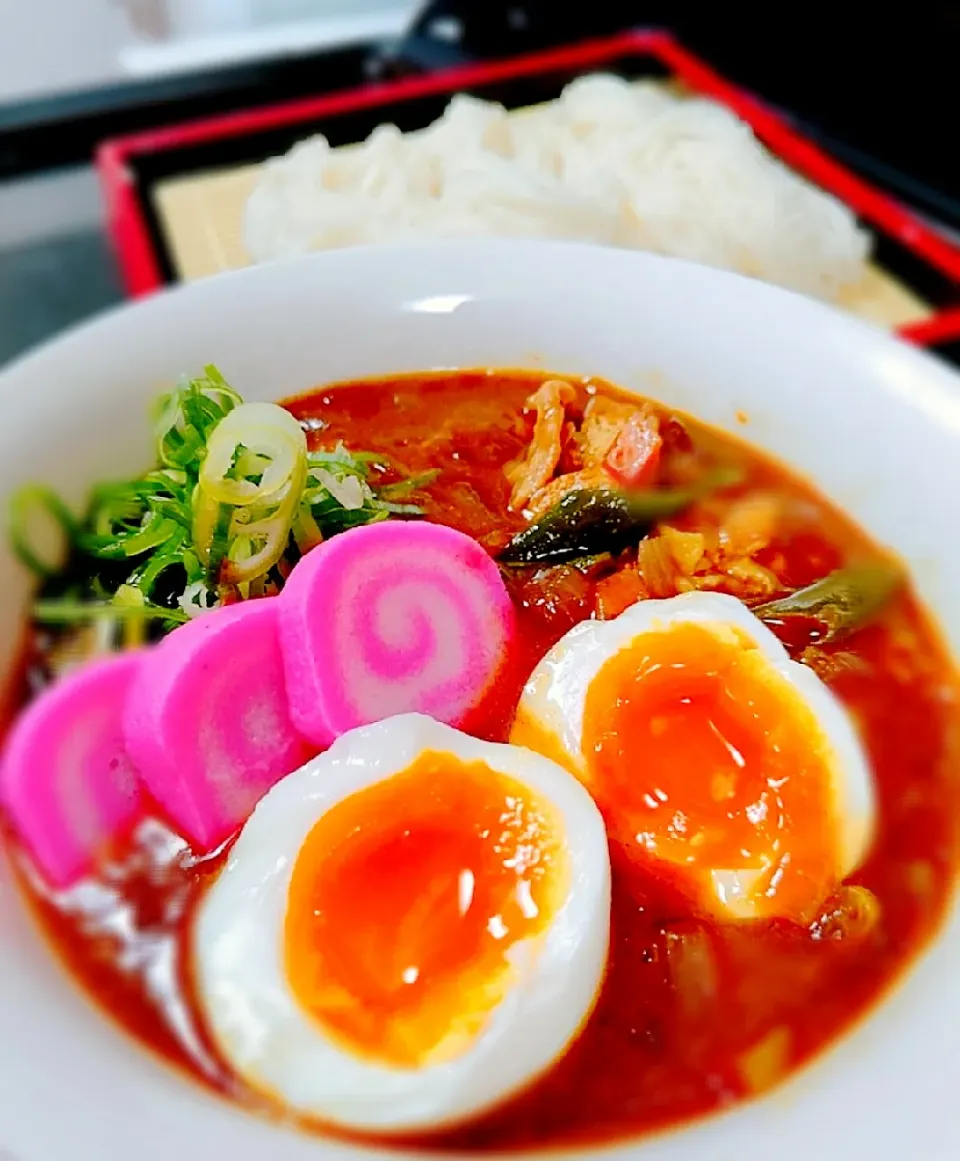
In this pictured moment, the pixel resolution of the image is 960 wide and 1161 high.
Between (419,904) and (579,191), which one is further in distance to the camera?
(579,191)

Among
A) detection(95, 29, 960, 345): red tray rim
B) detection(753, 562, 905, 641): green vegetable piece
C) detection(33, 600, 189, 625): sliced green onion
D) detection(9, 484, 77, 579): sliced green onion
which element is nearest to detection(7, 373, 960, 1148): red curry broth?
detection(753, 562, 905, 641): green vegetable piece

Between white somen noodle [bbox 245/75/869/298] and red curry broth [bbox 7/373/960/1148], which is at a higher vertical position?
white somen noodle [bbox 245/75/869/298]

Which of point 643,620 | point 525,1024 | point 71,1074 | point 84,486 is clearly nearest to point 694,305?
point 643,620

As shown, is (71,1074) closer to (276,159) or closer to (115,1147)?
(115,1147)

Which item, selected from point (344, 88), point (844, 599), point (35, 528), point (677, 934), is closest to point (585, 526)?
point (844, 599)

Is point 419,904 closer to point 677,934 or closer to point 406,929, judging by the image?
point 406,929

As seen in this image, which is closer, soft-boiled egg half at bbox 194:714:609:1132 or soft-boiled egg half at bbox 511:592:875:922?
soft-boiled egg half at bbox 194:714:609:1132

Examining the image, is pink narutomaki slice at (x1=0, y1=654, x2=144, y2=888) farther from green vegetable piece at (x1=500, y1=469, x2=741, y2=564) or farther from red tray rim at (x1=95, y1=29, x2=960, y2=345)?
red tray rim at (x1=95, y1=29, x2=960, y2=345)
